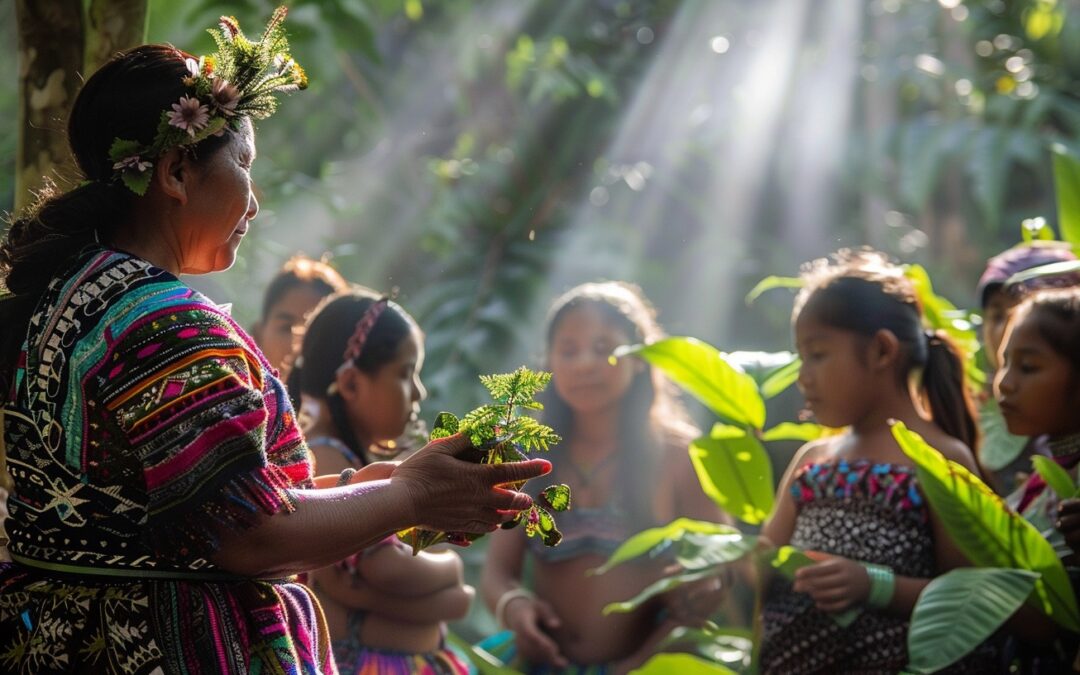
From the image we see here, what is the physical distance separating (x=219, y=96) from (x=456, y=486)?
1.96ft

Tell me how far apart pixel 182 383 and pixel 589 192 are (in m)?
4.94

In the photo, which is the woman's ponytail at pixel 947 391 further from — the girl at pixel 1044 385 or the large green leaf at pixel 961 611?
the large green leaf at pixel 961 611

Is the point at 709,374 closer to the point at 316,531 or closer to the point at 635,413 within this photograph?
the point at 635,413

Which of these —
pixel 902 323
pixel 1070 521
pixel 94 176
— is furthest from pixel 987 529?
pixel 94 176

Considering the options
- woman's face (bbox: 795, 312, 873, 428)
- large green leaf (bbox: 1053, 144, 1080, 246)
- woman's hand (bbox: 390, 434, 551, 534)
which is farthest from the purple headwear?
woman's hand (bbox: 390, 434, 551, 534)

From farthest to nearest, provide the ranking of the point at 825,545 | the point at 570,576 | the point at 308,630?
the point at 570,576
the point at 825,545
the point at 308,630

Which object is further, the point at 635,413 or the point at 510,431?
the point at 635,413

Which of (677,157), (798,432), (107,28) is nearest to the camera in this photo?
(107,28)

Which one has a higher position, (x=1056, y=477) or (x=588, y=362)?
(x=1056, y=477)

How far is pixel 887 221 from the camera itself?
6777 millimetres

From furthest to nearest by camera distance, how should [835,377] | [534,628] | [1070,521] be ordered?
[534,628] < [835,377] < [1070,521]

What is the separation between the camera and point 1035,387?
98.8 inches

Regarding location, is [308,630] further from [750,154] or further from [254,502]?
[750,154]

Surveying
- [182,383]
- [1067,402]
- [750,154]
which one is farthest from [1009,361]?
[750,154]
